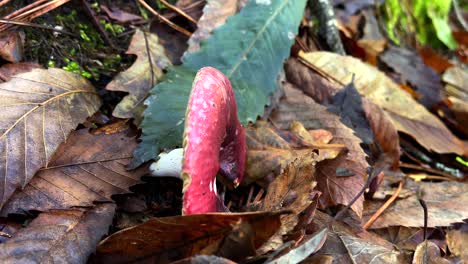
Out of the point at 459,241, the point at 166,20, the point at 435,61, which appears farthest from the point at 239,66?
the point at 435,61

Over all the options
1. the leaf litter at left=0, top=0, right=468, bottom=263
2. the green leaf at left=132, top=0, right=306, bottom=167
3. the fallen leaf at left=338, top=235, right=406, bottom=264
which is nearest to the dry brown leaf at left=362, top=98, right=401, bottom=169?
the leaf litter at left=0, top=0, right=468, bottom=263

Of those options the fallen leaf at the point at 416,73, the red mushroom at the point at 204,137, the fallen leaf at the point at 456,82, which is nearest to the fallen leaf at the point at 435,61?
the fallen leaf at the point at 456,82

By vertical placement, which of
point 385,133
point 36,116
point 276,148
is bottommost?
point 385,133

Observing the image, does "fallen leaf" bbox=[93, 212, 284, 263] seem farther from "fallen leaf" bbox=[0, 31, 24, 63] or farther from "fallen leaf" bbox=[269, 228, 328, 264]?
"fallen leaf" bbox=[0, 31, 24, 63]

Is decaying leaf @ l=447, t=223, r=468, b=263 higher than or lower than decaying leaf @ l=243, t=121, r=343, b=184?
lower

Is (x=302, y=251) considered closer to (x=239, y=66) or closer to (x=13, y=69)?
(x=239, y=66)

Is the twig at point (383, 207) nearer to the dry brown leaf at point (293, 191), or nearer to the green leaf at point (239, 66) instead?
the dry brown leaf at point (293, 191)
